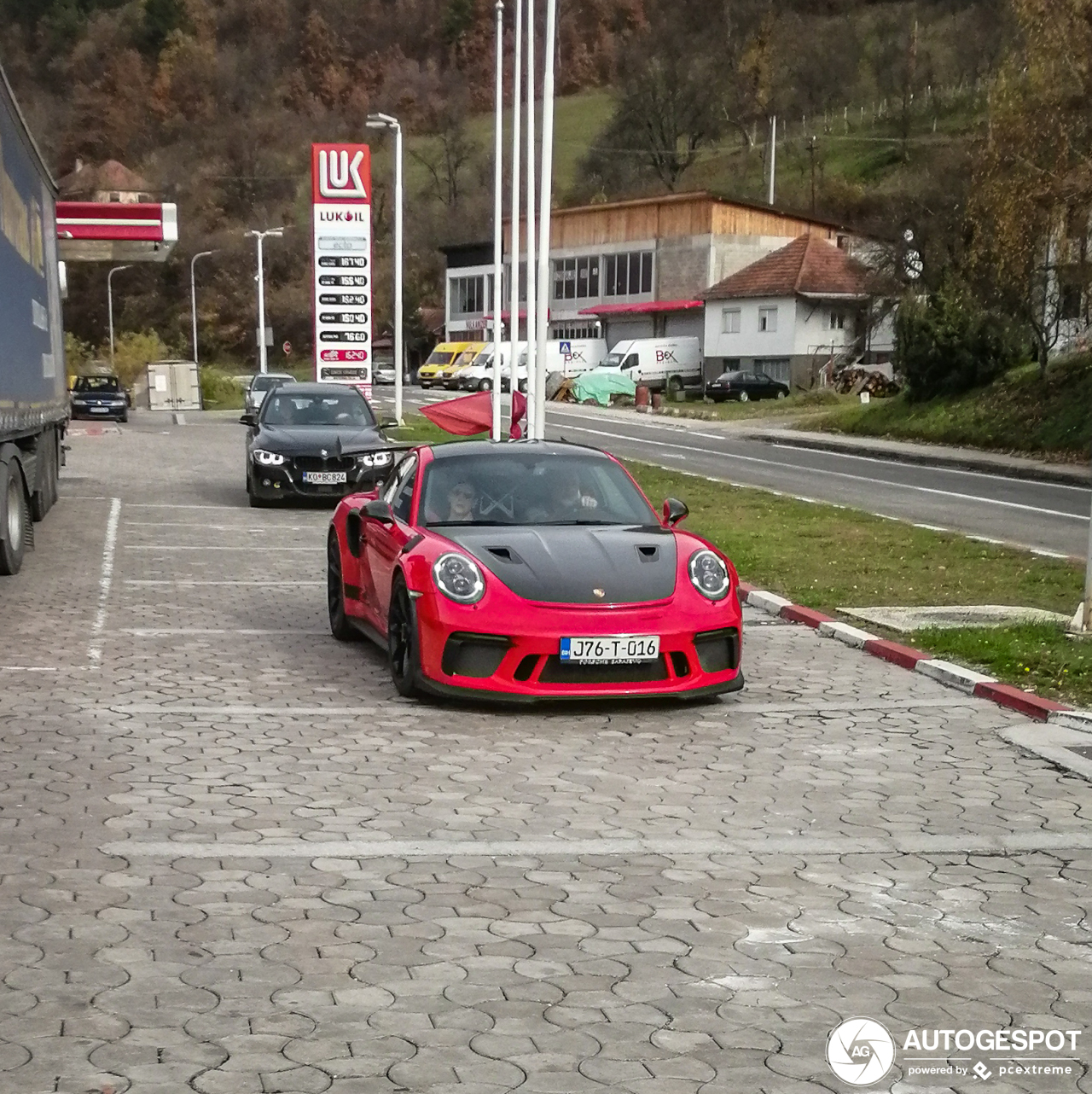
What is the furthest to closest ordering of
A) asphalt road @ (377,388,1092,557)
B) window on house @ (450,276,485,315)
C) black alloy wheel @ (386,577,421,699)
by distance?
window on house @ (450,276,485,315) < asphalt road @ (377,388,1092,557) < black alloy wheel @ (386,577,421,699)

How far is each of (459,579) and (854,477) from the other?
21.3 meters

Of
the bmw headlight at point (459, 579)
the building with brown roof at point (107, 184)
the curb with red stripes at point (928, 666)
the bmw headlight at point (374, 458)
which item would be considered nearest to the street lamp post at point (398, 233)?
the bmw headlight at point (374, 458)

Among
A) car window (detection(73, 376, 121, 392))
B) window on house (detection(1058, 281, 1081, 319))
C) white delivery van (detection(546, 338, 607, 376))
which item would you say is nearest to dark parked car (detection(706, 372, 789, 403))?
white delivery van (detection(546, 338, 607, 376))

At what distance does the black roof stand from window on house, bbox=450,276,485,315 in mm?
91020

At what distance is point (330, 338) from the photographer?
Answer: 41.8 m

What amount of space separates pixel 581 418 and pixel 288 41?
11458 centimetres

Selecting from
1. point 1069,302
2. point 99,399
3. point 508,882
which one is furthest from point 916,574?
point 99,399

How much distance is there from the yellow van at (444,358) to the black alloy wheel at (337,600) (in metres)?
62.9

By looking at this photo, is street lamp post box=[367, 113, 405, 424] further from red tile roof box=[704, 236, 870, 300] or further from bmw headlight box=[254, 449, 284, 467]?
red tile roof box=[704, 236, 870, 300]

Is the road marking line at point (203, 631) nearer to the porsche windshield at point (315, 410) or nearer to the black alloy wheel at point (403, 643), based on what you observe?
the black alloy wheel at point (403, 643)

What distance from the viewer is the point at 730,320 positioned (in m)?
69.8

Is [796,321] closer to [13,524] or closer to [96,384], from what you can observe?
[96,384]

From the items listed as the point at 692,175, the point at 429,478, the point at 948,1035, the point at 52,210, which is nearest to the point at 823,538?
the point at 429,478

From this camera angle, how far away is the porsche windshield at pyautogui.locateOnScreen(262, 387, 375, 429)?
72.7ft
